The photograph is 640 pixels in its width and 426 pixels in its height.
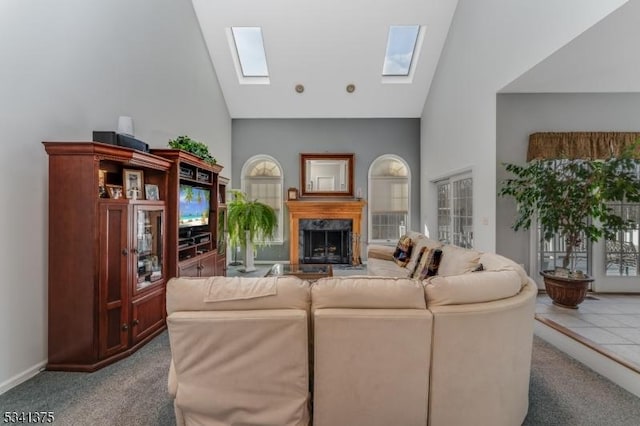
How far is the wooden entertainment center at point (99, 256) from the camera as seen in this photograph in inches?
88.0

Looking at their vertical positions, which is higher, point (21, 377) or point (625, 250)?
point (625, 250)

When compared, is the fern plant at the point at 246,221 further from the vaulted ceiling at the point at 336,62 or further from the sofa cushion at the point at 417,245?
the sofa cushion at the point at 417,245

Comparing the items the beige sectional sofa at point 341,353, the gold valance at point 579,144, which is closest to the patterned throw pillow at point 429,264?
the beige sectional sofa at point 341,353

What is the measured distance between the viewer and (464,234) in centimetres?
458

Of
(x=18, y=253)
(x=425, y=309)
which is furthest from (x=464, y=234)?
(x=18, y=253)

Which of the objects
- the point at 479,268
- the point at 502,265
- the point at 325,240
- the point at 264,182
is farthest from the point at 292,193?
the point at 502,265

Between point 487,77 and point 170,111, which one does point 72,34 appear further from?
point 487,77

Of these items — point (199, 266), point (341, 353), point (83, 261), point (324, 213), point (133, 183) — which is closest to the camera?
point (341, 353)

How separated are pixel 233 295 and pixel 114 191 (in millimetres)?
1850

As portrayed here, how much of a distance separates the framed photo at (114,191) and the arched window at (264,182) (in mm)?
3899

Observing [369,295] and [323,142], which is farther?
[323,142]

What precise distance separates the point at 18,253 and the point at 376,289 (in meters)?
2.57

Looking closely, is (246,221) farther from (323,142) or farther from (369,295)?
(369,295)

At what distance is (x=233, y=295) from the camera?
1.47m
